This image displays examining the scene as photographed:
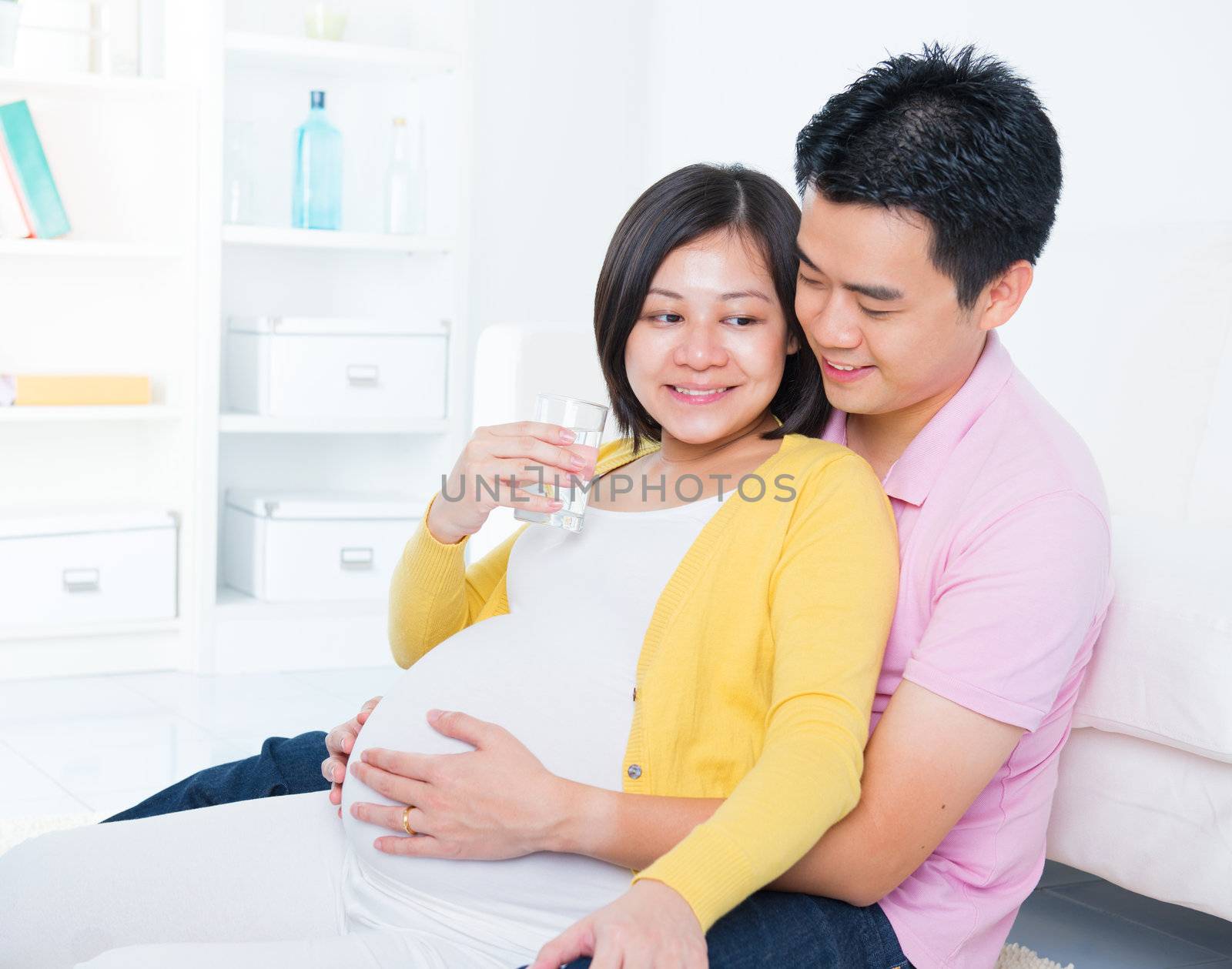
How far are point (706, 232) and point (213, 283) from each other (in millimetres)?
2086

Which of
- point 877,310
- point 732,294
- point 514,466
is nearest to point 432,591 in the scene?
point 514,466

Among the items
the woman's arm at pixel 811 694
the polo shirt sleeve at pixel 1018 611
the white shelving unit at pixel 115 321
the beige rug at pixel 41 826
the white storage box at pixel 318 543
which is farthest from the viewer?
the white storage box at pixel 318 543

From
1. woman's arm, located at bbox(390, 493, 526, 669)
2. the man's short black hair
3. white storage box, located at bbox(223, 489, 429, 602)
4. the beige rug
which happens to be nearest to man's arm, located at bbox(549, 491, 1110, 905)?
the man's short black hair

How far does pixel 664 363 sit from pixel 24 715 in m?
2.01

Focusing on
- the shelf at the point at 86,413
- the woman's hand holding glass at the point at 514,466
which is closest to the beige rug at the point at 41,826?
the woman's hand holding glass at the point at 514,466

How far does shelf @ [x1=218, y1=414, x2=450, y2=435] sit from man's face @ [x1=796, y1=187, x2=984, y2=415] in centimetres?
214

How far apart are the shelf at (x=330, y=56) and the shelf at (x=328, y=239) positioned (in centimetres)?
39

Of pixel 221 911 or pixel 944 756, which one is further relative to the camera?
pixel 221 911

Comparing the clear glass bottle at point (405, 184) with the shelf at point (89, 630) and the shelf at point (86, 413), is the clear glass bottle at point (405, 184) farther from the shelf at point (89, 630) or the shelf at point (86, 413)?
the shelf at point (89, 630)

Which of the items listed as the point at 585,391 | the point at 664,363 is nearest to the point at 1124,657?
the point at 664,363

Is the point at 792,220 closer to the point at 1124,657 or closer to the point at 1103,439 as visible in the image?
the point at 1124,657

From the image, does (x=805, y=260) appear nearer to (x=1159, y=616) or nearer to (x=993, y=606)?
(x=993, y=606)

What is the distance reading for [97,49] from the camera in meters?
3.07

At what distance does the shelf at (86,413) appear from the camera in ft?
9.63
